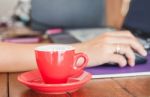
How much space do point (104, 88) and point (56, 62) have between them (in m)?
0.13

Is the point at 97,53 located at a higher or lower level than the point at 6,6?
higher

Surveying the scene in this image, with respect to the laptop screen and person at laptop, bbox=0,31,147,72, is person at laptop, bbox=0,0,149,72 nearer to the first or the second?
person at laptop, bbox=0,31,147,72

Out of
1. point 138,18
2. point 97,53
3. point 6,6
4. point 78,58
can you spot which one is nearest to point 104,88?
point 78,58

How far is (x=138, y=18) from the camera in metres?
1.44

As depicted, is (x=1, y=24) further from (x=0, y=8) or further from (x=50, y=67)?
(x=50, y=67)

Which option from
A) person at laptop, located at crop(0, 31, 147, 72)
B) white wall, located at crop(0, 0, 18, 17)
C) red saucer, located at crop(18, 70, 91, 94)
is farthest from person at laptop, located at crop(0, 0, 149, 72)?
white wall, located at crop(0, 0, 18, 17)

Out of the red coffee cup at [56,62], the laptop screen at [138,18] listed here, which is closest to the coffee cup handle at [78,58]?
the red coffee cup at [56,62]

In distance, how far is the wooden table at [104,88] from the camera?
67 centimetres

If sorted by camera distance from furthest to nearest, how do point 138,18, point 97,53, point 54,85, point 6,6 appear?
point 6,6 → point 138,18 → point 97,53 → point 54,85

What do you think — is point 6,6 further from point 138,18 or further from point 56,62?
point 56,62

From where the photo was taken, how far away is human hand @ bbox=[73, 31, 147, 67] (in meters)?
0.89

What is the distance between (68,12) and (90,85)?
123 cm

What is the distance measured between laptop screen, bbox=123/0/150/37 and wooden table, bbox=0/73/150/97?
577mm

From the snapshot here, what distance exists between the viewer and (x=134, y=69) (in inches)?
34.1
